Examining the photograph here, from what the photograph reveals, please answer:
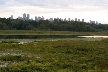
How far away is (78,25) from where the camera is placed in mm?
191500

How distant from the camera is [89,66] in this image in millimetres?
20688

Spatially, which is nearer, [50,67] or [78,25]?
[50,67]

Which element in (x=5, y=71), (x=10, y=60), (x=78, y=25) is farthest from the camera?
(x=78, y=25)

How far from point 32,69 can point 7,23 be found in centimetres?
14700

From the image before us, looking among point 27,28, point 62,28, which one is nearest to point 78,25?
point 62,28

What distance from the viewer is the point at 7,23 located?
16250 centimetres

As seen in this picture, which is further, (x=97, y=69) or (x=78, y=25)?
(x=78, y=25)

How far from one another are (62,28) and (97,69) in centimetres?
16089

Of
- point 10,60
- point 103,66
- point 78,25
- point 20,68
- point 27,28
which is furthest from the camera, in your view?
point 78,25

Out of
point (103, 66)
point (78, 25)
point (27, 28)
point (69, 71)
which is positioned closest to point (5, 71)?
point (69, 71)

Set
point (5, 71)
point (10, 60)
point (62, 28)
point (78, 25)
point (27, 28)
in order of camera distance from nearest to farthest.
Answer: point (5, 71) → point (10, 60) → point (27, 28) → point (62, 28) → point (78, 25)

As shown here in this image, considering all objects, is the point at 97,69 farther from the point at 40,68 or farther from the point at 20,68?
the point at 20,68

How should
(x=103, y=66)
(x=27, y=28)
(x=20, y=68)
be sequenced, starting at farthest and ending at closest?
1. (x=27, y=28)
2. (x=103, y=66)
3. (x=20, y=68)

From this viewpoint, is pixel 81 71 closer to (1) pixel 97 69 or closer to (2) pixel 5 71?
(1) pixel 97 69
